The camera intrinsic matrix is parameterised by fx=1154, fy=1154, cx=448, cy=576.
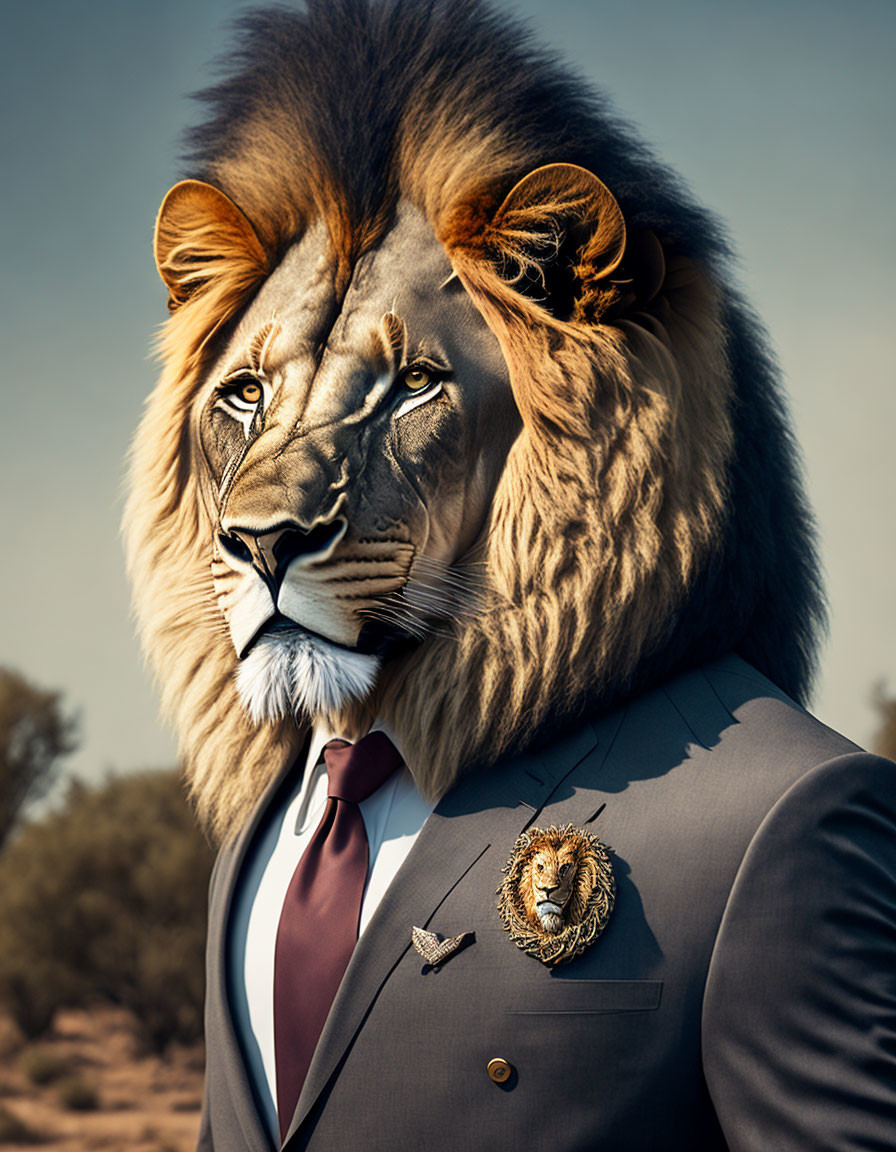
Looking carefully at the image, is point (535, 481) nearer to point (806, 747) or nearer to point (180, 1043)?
point (806, 747)

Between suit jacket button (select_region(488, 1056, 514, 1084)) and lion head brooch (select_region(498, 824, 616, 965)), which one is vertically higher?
lion head brooch (select_region(498, 824, 616, 965))

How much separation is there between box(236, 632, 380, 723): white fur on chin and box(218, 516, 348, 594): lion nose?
0.09 metres

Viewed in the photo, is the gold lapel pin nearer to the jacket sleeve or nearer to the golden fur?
the golden fur

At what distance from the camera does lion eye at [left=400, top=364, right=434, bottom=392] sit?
69.5 inches

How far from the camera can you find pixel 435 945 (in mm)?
1636

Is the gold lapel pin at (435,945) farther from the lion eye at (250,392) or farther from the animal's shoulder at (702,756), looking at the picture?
the lion eye at (250,392)

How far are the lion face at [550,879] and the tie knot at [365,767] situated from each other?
320 mm

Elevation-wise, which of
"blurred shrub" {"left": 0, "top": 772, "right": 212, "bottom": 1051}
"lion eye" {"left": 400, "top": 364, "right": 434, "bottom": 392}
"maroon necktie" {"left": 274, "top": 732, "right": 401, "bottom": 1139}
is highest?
"lion eye" {"left": 400, "top": 364, "right": 434, "bottom": 392}

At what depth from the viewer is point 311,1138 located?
Result: 1.66 m

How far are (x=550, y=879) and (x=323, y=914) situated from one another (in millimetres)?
402

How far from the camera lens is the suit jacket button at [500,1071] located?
1.54m

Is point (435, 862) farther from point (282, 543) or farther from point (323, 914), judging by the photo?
point (282, 543)

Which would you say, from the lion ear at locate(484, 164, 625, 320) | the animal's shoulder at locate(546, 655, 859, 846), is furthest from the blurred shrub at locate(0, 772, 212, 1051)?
the lion ear at locate(484, 164, 625, 320)

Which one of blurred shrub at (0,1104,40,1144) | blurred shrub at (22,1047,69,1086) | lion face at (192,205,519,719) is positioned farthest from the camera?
blurred shrub at (22,1047,69,1086)
